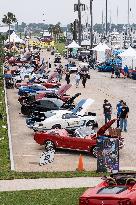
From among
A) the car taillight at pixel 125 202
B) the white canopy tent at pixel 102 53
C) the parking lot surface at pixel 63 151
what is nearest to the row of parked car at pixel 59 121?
the parking lot surface at pixel 63 151

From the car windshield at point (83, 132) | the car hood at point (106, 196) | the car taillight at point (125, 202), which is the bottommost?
the car windshield at point (83, 132)

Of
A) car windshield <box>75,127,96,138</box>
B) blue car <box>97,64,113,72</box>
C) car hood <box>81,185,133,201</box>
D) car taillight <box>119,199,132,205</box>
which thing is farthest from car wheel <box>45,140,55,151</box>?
blue car <box>97,64,113,72</box>

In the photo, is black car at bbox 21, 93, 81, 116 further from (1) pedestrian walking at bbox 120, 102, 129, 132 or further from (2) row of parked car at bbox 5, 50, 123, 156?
(1) pedestrian walking at bbox 120, 102, 129, 132

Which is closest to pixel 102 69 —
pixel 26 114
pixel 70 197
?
pixel 26 114

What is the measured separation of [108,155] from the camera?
20.1 m

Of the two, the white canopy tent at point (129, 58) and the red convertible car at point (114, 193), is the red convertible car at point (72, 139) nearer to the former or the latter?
the red convertible car at point (114, 193)

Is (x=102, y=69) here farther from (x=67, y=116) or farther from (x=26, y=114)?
(x=67, y=116)

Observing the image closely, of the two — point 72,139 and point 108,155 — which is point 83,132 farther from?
point 108,155

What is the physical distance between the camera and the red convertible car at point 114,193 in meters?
13.5

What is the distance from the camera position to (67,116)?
29.0 meters

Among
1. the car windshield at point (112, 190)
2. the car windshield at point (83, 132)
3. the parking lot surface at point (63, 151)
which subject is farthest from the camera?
the car windshield at point (83, 132)

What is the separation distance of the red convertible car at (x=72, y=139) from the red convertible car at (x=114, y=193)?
8466 mm

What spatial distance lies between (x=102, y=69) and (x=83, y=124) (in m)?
41.0

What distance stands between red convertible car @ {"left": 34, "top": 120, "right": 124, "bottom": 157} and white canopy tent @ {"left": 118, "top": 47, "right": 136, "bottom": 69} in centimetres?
4072
